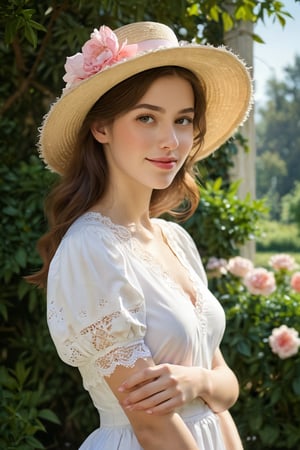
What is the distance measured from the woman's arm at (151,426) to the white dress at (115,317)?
0.07 feet

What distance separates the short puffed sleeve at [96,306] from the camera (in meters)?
1.69

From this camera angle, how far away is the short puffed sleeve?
1.69 meters

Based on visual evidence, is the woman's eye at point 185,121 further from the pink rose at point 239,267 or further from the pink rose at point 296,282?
the pink rose at point 296,282

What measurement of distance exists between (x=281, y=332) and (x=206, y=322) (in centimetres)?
154

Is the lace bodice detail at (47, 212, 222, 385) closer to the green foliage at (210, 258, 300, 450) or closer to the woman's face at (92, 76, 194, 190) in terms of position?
the woman's face at (92, 76, 194, 190)

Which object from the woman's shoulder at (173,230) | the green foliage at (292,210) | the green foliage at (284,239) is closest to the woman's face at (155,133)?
the woman's shoulder at (173,230)

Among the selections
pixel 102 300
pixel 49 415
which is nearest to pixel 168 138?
pixel 102 300

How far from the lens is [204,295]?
1992 mm

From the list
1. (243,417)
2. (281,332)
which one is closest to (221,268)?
(281,332)

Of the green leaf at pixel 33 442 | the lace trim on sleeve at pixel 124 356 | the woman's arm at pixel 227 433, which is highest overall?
the lace trim on sleeve at pixel 124 356

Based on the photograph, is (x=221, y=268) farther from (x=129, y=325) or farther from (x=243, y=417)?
(x=129, y=325)

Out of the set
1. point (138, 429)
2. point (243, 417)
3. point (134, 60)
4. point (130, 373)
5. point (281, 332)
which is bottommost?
point (243, 417)

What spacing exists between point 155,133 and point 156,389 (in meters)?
0.57

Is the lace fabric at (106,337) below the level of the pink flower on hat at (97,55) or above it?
below
